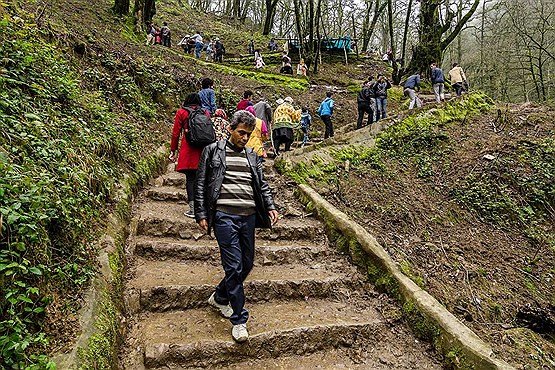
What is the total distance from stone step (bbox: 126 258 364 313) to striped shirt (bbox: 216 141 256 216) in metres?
1.06

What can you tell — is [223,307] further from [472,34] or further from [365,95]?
[472,34]

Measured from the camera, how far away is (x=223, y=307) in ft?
12.3

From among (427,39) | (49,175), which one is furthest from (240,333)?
(427,39)

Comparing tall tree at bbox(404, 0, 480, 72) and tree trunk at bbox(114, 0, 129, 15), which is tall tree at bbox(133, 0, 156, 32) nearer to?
tree trunk at bbox(114, 0, 129, 15)

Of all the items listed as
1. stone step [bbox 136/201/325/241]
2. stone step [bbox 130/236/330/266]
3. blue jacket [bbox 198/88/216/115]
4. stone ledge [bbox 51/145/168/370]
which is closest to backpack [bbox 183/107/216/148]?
stone step [bbox 136/201/325/241]

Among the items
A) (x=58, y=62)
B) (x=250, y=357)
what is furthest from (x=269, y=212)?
(x=58, y=62)

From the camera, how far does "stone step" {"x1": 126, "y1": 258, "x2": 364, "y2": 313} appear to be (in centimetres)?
380

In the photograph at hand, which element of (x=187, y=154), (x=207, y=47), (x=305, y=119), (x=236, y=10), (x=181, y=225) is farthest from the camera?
(x=236, y=10)

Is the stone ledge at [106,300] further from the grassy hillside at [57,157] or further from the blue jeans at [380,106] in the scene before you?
the blue jeans at [380,106]

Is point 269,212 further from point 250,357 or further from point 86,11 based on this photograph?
point 86,11

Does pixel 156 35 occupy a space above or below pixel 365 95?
above

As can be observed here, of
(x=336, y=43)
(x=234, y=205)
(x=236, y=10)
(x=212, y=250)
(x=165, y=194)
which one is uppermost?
(x=236, y=10)

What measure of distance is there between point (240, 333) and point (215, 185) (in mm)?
1359

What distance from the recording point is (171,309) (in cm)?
382
